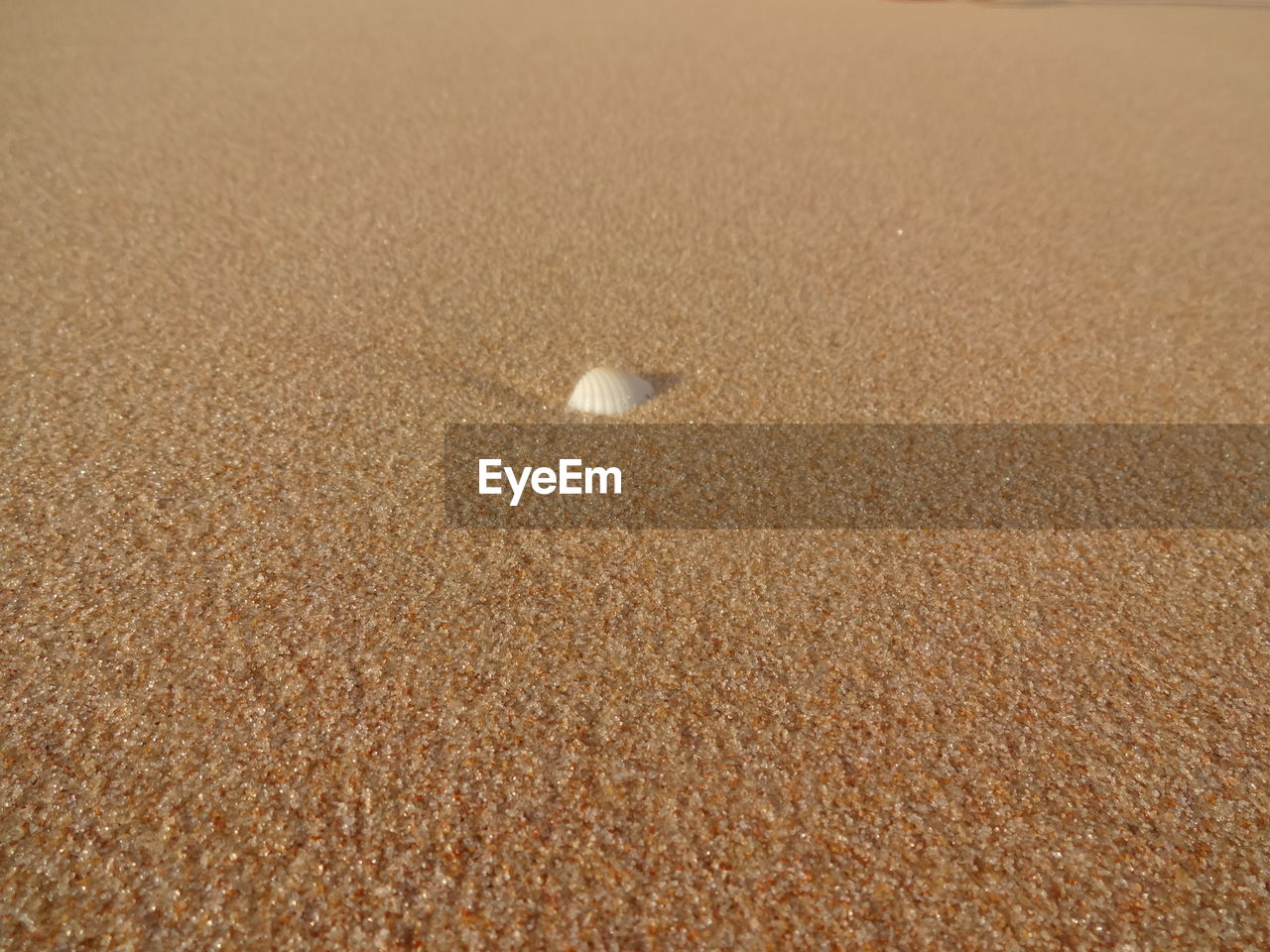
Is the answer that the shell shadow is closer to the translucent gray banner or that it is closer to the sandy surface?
the sandy surface

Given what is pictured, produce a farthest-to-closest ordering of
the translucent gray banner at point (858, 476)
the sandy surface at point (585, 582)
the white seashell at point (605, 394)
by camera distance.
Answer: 1. the white seashell at point (605, 394)
2. the translucent gray banner at point (858, 476)
3. the sandy surface at point (585, 582)

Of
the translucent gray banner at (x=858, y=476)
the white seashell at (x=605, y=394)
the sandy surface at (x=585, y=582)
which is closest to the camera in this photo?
the sandy surface at (x=585, y=582)

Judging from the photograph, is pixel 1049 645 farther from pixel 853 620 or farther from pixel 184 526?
pixel 184 526

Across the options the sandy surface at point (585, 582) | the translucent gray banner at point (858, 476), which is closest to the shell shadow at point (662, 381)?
the sandy surface at point (585, 582)

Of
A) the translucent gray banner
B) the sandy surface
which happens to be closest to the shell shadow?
the sandy surface

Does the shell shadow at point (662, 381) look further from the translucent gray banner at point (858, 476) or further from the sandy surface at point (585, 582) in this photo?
the translucent gray banner at point (858, 476)

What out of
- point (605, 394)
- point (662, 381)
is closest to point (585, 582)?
point (605, 394)

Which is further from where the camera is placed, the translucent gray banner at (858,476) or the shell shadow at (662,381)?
the shell shadow at (662,381)
